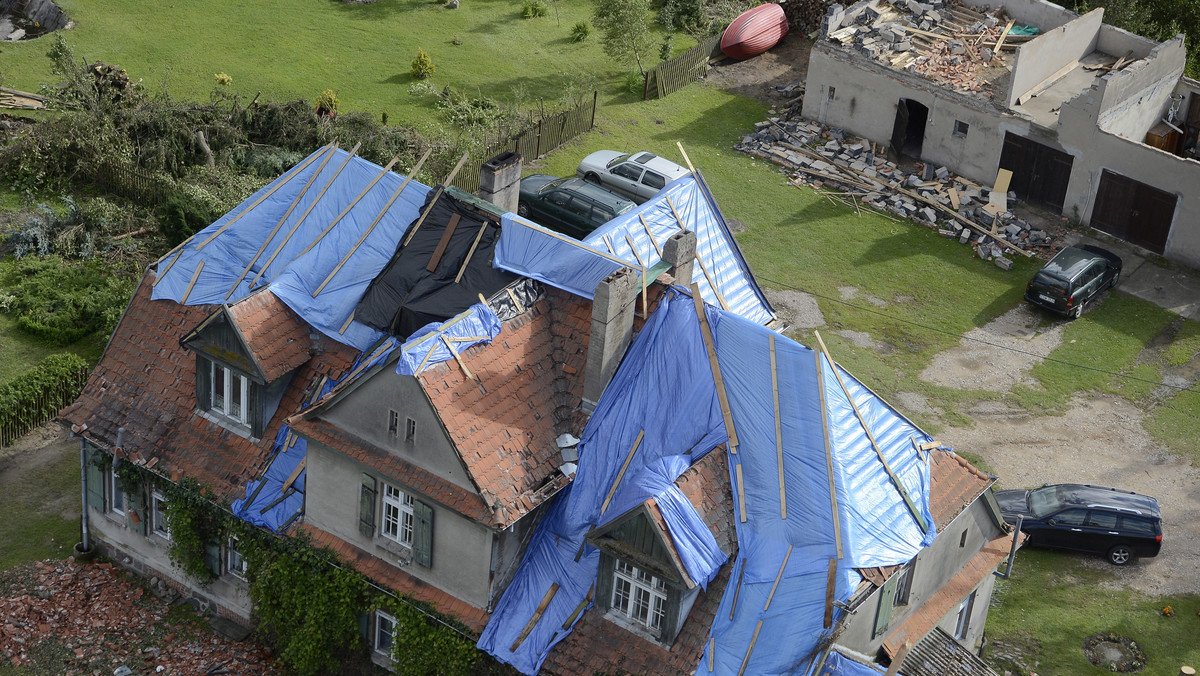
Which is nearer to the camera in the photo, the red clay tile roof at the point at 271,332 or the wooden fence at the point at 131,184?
the red clay tile roof at the point at 271,332

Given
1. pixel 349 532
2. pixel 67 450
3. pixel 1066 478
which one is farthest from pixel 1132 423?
pixel 67 450

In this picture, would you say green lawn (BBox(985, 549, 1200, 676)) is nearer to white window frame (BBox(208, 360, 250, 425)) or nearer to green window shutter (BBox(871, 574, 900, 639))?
green window shutter (BBox(871, 574, 900, 639))

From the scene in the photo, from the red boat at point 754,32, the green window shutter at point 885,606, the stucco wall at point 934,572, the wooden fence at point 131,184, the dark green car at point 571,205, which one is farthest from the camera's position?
the red boat at point 754,32

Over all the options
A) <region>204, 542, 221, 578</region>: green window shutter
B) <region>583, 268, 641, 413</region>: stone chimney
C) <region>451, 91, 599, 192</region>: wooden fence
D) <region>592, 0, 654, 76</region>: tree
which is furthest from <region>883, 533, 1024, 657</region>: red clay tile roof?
<region>592, 0, 654, 76</region>: tree

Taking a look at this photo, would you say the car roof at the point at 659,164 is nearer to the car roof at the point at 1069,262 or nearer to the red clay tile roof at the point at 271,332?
the car roof at the point at 1069,262

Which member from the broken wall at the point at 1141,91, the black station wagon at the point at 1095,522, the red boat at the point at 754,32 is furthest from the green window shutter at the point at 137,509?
the red boat at the point at 754,32

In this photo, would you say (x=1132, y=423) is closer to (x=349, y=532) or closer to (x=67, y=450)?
(x=349, y=532)

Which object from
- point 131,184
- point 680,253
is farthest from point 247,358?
point 131,184
